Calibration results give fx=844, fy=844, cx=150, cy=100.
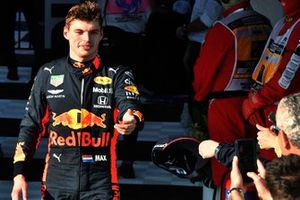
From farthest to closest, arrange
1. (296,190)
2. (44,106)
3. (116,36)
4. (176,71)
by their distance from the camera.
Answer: (176,71) < (116,36) < (44,106) < (296,190)

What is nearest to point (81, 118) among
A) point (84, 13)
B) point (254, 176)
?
point (84, 13)

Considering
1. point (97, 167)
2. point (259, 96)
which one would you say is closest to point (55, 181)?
point (97, 167)

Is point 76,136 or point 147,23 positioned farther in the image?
point 147,23

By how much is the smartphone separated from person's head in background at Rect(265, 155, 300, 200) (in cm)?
58

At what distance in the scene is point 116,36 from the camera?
799 centimetres

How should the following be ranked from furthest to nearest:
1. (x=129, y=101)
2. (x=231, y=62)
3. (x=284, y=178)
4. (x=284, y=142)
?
1. (x=231, y=62)
2. (x=129, y=101)
3. (x=284, y=142)
4. (x=284, y=178)

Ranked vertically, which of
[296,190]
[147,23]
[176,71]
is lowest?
[176,71]

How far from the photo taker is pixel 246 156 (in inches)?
136

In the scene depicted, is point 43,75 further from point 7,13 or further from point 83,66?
point 7,13

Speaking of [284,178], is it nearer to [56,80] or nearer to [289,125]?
[289,125]

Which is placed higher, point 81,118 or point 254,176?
point 254,176

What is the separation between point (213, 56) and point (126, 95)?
1.02 meters

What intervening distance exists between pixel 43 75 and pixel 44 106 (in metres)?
0.17

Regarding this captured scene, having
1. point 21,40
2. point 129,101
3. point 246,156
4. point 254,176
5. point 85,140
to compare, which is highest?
point 254,176
